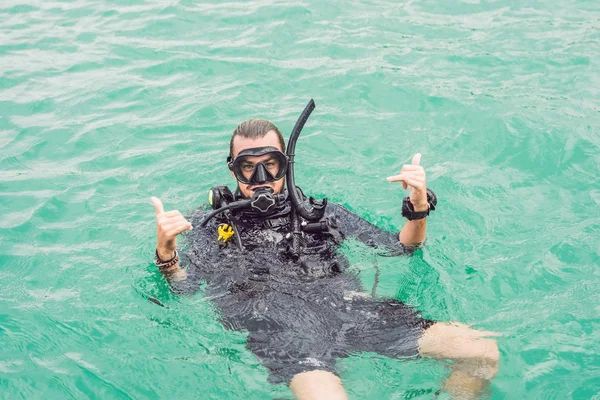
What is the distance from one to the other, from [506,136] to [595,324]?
8.69ft

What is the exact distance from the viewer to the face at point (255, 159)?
3846 millimetres

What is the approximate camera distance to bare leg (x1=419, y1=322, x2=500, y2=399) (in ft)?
11.1

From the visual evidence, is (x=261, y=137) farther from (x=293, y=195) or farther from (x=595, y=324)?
(x=595, y=324)

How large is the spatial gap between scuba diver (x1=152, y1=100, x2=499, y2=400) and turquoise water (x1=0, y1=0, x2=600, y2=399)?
0.49 ft

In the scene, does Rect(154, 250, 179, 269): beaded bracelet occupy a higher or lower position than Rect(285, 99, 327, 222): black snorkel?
lower

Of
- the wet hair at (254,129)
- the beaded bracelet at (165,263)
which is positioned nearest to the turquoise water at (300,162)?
the beaded bracelet at (165,263)

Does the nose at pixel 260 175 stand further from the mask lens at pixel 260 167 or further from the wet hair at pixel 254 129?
the wet hair at pixel 254 129

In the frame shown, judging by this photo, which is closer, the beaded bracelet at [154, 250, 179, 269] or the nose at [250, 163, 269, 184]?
the beaded bracelet at [154, 250, 179, 269]

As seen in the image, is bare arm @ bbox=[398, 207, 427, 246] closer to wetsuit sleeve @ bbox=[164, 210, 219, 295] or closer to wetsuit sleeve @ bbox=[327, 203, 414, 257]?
wetsuit sleeve @ bbox=[327, 203, 414, 257]

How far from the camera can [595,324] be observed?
3.81m

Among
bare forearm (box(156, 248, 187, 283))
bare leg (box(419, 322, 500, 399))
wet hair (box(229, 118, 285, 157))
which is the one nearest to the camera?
bare leg (box(419, 322, 500, 399))

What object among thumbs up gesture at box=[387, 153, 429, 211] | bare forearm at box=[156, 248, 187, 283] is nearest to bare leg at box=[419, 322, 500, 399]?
thumbs up gesture at box=[387, 153, 429, 211]

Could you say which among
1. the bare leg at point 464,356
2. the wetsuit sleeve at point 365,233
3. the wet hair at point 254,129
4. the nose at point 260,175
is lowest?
the bare leg at point 464,356

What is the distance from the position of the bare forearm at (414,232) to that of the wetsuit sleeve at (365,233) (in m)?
0.05
